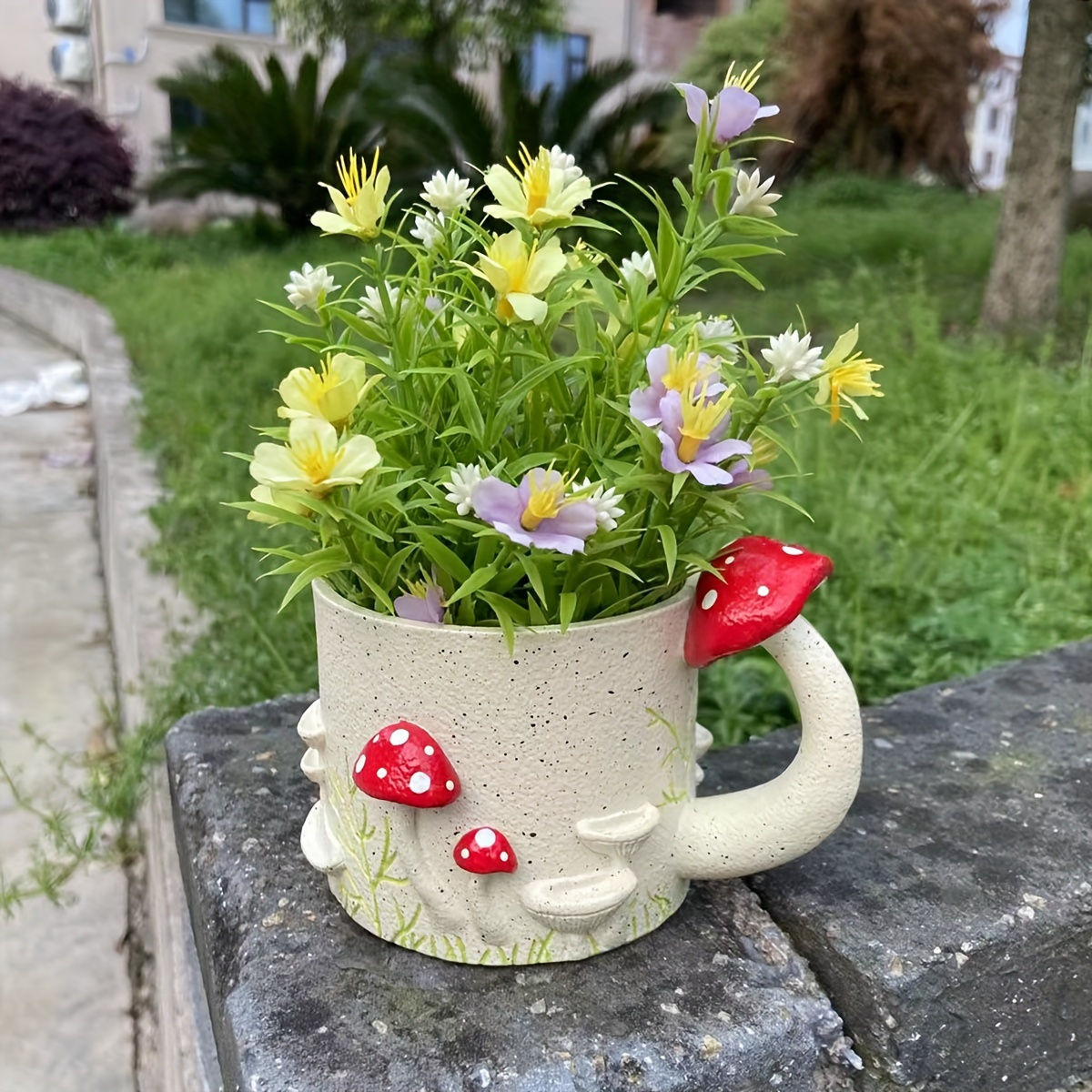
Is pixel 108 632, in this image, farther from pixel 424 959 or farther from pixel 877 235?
pixel 877 235

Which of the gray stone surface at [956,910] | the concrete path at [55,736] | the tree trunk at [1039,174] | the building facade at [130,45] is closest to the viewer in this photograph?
the gray stone surface at [956,910]

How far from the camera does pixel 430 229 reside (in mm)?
908

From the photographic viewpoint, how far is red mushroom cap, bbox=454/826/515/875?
829mm

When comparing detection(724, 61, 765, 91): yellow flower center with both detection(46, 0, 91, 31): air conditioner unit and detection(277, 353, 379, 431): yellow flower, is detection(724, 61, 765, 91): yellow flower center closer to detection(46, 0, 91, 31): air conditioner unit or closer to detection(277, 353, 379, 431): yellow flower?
detection(277, 353, 379, 431): yellow flower

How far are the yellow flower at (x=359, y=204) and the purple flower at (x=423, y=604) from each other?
0.90ft

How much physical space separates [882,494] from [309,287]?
176cm

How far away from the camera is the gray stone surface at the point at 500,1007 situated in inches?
32.0

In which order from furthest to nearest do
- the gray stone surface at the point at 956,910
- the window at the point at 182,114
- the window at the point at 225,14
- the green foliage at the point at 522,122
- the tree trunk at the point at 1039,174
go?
the window at the point at 182,114, the window at the point at 225,14, the green foliage at the point at 522,122, the tree trunk at the point at 1039,174, the gray stone surface at the point at 956,910

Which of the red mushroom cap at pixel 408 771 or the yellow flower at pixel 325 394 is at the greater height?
the yellow flower at pixel 325 394

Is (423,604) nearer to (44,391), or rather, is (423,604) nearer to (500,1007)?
(500,1007)

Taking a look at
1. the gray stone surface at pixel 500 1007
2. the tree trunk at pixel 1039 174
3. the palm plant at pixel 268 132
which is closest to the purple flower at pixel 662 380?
the gray stone surface at pixel 500 1007

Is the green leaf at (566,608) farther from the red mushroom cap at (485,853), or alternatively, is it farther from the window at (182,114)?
the window at (182,114)

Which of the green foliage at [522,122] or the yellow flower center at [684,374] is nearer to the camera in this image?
the yellow flower center at [684,374]

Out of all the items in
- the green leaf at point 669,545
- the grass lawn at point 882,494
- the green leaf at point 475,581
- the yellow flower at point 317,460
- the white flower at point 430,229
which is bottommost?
the grass lawn at point 882,494
